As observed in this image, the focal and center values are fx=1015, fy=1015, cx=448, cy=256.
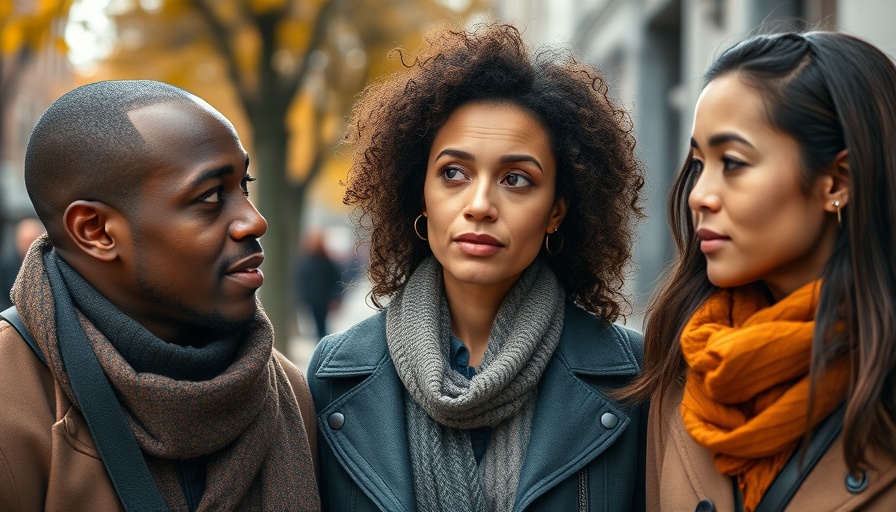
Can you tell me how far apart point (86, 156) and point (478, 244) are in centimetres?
117

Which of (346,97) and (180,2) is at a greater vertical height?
(180,2)

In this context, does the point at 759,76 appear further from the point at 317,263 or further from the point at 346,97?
the point at 346,97

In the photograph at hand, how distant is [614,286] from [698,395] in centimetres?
97

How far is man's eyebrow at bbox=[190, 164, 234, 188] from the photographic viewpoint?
8.76 ft

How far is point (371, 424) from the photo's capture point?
10.4 feet

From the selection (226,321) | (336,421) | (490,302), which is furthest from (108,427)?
(490,302)

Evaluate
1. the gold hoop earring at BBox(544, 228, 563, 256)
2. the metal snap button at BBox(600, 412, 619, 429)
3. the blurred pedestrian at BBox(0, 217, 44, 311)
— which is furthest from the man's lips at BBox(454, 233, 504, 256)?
the blurred pedestrian at BBox(0, 217, 44, 311)

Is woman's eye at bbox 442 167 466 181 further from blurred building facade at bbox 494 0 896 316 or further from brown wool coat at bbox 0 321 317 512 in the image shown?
blurred building facade at bbox 494 0 896 316

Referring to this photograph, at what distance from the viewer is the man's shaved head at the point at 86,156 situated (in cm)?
262

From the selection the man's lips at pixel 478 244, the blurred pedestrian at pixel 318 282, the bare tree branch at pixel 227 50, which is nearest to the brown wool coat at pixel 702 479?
the man's lips at pixel 478 244

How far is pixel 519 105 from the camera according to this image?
3.28m

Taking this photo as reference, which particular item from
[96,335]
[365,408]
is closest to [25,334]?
[96,335]

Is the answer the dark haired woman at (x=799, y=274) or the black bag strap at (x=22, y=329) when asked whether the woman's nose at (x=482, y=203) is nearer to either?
the dark haired woman at (x=799, y=274)

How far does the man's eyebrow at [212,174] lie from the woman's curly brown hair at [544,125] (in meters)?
0.82
